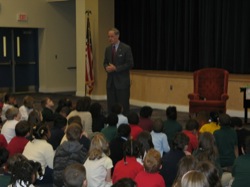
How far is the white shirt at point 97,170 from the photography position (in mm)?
4625

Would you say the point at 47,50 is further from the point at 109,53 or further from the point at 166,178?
the point at 166,178

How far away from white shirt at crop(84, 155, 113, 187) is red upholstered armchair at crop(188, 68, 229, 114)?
19.2 ft

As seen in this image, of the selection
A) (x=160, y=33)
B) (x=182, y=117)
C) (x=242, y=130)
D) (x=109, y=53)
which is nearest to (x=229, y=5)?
(x=160, y=33)

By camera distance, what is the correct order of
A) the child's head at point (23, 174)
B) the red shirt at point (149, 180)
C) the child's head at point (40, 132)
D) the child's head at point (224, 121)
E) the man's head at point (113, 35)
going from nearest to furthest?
the child's head at point (23, 174), the red shirt at point (149, 180), the child's head at point (40, 132), the child's head at point (224, 121), the man's head at point (113, 35)

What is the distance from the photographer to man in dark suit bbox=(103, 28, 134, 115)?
315 inches

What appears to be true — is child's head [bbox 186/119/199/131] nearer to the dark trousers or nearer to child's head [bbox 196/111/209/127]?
child's head [bbox 196/111/209/127]

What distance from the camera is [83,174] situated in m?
3.49

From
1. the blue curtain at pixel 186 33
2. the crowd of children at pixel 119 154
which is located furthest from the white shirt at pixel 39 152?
the blue curtain at pixel 186 33

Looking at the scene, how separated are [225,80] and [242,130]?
168 inches

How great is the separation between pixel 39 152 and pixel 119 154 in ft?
2.80

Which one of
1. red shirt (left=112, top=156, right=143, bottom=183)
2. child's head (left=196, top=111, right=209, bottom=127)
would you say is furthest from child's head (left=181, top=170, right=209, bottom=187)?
child's head (left=196, top=111, right=209, bottom=127)

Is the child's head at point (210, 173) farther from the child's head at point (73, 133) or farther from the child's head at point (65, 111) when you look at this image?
the child's head at point (65, 111)

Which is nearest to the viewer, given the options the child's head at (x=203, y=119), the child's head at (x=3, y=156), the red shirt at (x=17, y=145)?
the child's head at (x=3, y=156)

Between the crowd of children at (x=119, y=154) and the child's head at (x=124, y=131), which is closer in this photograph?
the crowd of children at (x=119, y=154)
